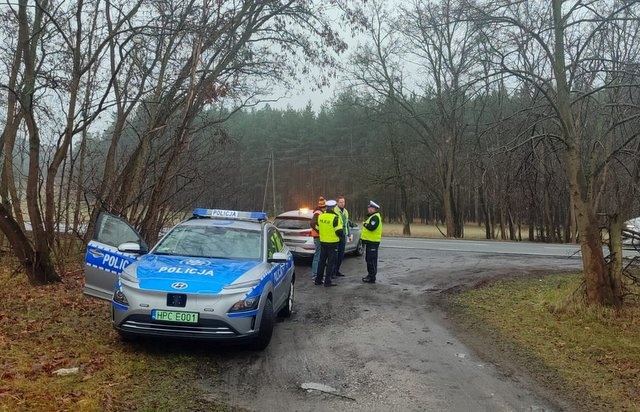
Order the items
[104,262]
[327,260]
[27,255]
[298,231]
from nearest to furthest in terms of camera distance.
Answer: [104,262] < [27,255] < [327,260] < [298,231]

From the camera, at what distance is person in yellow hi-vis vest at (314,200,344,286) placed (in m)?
11.5

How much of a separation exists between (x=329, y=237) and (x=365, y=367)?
5.48m

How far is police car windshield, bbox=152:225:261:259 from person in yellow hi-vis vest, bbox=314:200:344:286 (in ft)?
12.0

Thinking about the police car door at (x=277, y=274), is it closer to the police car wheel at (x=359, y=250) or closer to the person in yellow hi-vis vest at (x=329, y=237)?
the person in yellow hi-vis vest at (x=329, y=237)

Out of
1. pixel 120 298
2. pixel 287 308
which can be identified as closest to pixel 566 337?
pixel 287 308

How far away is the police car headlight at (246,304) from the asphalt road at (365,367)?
612 millimetres

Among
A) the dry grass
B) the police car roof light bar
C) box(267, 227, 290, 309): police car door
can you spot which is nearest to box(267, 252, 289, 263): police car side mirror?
box(267, 227, 290, 309): police car door

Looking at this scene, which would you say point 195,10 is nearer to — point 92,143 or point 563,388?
point 92,143

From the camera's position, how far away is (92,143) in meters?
15.2

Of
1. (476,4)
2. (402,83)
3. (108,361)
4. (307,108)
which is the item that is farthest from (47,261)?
(307,108)

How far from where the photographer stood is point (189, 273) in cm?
632

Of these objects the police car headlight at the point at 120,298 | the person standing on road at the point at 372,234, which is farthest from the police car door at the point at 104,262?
the person standing on road at the point at 372,234

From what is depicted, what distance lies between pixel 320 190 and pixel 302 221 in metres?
50.0

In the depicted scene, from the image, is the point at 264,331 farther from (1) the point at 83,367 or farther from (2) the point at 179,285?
(1) the point at 83,367
